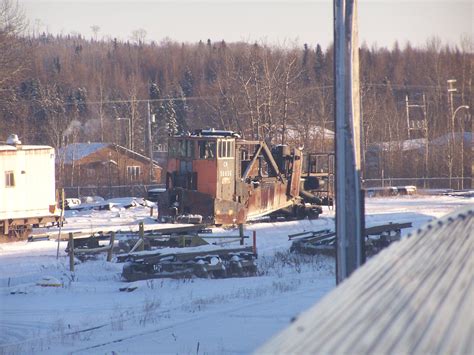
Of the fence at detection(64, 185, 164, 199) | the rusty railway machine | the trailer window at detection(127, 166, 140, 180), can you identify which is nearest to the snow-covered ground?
the rusty railway machine

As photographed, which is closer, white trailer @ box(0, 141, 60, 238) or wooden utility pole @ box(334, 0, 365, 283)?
wooden utility pole @ box(334, 0, 365, 283)

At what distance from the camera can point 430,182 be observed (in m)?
60.9

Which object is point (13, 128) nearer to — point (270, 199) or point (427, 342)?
point (270, 199)

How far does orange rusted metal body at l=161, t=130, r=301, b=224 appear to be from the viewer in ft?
94.3

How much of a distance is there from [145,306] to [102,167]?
53.7 metres

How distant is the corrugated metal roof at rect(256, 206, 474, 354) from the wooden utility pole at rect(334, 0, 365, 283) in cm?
232

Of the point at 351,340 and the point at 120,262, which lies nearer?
the point at 351,340

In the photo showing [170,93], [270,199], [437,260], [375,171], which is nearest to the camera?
[437,260]

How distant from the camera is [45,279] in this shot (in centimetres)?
1747

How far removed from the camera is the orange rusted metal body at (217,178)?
2875 cm

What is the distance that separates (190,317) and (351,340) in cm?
890

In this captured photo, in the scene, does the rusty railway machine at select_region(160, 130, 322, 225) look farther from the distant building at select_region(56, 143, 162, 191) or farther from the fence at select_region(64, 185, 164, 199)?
the distant building at select_region(56, 143, 162, 191)

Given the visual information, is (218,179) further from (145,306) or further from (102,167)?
(102,167)

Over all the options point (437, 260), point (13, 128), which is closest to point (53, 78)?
point (13, 128)
